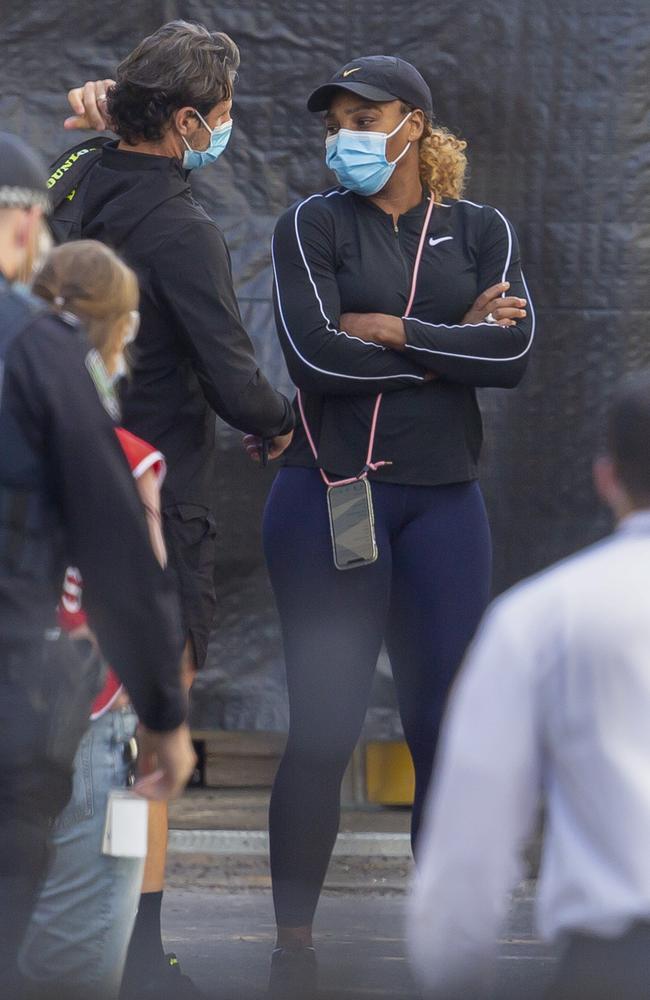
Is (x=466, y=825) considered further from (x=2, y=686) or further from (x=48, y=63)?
(x=48, y=63)

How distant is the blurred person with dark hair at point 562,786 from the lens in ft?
5.54

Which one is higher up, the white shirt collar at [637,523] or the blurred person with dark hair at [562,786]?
the white shirt collar at [637,523]

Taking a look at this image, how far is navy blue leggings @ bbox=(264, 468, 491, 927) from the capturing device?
3.29 meters

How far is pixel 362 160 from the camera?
3391mm

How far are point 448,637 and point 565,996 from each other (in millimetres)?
1592

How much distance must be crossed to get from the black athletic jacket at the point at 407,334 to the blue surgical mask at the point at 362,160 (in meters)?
0.05

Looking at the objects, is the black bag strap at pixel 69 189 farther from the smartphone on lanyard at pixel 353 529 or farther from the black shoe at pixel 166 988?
the black shoe at pixel 166 988

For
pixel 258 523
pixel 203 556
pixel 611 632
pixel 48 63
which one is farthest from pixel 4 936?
pixel 48 63

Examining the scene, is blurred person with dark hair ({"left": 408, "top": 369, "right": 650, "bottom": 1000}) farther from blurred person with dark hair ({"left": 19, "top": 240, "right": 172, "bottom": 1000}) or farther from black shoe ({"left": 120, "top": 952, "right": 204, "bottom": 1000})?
black shoe ({"left": 120, "top": 952, "right": 204, "bottom": 1000})

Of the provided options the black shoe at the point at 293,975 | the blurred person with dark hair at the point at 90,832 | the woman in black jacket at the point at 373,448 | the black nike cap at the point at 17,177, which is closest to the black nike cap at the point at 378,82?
the woman in black jacket at the point at 373,448

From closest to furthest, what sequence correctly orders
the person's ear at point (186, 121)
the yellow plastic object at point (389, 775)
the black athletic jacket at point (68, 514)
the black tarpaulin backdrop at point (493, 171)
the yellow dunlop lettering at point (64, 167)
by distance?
the black athletic jacket at point (68, 514)
the person's ear at point (186, 121)
the yellow dunlop lettering at point (64, 167)
the black tarpaulin backdrop at point (493, 171)
the yellow plastic object at point (389, 775)

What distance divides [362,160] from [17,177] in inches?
53.8

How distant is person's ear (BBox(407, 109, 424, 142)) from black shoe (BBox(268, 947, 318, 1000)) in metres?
1.62

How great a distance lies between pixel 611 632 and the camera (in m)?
1.71
